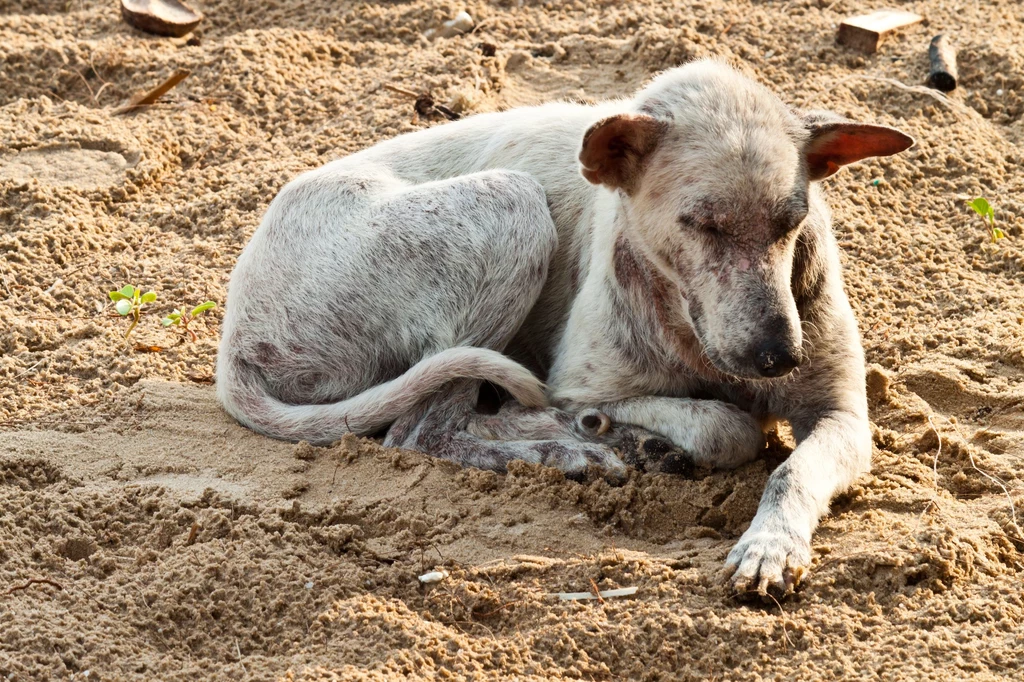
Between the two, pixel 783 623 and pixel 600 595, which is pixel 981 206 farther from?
pixel 600 595

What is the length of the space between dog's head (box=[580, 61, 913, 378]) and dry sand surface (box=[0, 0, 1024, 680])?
26.0 inches

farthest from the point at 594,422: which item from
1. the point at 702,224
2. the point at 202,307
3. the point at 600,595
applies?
the point at 202,307

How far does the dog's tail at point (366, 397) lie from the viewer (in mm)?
4508

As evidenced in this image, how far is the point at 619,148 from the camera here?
411 cm

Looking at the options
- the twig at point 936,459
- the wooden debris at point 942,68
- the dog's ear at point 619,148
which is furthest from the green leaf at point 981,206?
the dog's ear at point 619,148

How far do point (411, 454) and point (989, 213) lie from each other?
120 inches

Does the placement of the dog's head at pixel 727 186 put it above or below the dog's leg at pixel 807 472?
above

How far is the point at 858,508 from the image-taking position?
4.06 metres

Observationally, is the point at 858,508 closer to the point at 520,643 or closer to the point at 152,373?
the point at 520,643

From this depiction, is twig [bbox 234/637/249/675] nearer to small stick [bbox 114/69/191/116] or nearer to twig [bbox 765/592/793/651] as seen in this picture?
twig [bbox 765/592/793/651]

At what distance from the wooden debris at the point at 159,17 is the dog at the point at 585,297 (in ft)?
9.10

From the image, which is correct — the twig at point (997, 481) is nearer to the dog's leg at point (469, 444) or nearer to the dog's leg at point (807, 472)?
the dog's leg at point (807, 472)

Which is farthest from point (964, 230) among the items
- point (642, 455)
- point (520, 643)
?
point (520, 643)

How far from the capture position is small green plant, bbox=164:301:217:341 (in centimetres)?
544
